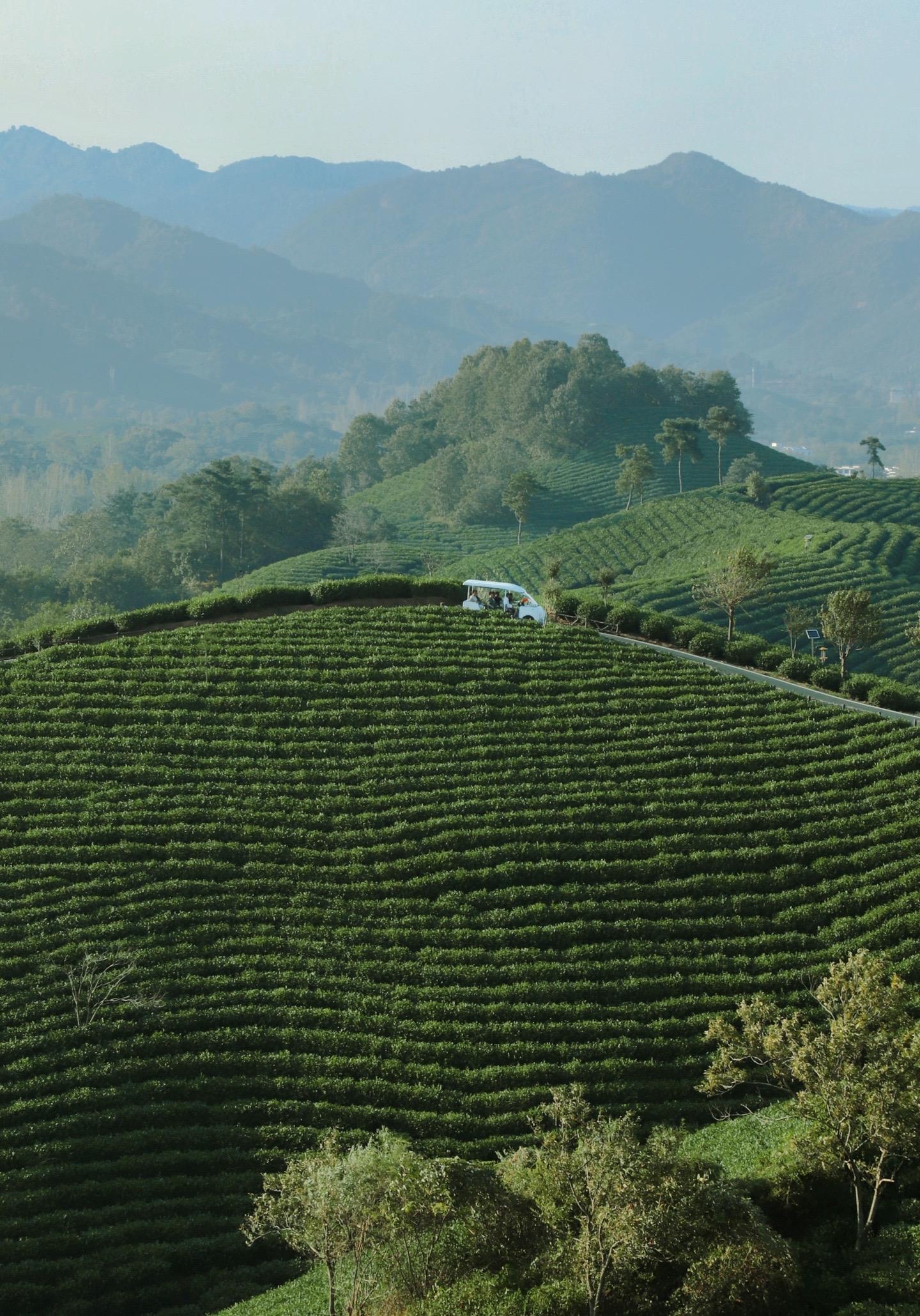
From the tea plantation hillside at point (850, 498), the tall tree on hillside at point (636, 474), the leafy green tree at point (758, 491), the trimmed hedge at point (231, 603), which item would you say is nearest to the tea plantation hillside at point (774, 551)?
the tea plantation hillside at point (850, 498)

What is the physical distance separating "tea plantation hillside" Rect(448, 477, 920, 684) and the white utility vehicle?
1516 cm

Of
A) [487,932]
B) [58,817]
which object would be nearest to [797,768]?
[487,932]

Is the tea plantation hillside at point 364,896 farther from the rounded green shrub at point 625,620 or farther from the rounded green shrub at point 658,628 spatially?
the rounded green shrub at point 625,620

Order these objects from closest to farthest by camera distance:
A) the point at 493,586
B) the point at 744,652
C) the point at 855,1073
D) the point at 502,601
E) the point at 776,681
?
1. the point at 855,1073
2. the point at 776,681
3. the point at 744,652
4. the point at 493,586
5. the point at 502,601

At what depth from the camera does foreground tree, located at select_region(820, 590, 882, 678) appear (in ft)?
123

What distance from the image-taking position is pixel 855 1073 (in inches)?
589

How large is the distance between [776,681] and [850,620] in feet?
10.9

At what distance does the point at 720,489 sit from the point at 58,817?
73807mm

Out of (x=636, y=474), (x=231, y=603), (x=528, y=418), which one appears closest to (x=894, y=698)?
(x=231, y=603)

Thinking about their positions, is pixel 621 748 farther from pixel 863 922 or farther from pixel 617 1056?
pixel 617 1056

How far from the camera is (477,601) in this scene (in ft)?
139

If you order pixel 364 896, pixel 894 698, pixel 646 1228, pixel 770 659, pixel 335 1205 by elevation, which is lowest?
pixel 646 1228

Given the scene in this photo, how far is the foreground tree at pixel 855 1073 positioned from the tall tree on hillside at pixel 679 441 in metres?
86.1

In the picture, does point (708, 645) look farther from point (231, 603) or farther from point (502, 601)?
point (231, 603)
